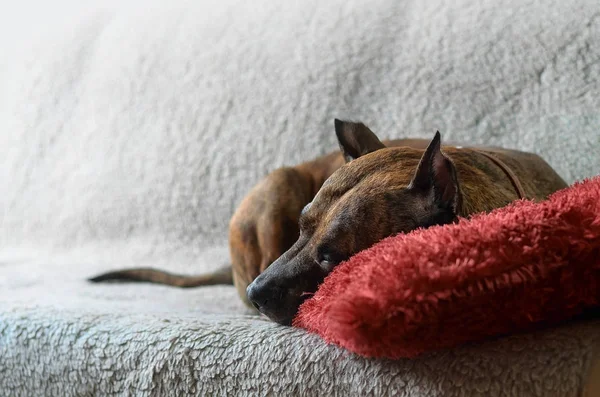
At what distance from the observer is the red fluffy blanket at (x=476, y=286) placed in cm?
80

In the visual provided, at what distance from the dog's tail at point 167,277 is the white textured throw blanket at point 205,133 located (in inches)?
1.1

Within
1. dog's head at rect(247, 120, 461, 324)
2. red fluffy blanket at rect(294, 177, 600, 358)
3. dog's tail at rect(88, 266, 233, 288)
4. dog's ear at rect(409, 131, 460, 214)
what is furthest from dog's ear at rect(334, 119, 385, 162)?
Result: dog's tail at rect(88, 266, 233, 288)

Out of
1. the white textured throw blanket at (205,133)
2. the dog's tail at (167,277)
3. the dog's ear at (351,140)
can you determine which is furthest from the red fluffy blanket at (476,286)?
the dog's tail at (167,277)

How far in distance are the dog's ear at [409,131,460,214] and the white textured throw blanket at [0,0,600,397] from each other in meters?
0.30

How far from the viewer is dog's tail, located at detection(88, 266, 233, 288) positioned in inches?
80.0

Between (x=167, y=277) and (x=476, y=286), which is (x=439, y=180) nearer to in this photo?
(x=476, y=286)

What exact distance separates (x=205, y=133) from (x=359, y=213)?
1331 millimetres

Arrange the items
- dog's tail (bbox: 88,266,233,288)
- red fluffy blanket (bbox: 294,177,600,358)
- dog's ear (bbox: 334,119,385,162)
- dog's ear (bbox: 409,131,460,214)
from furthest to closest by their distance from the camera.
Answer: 1. dog's tail (bbox: 88,266,233,288)
2. dog's ear (bbox: 334,119,385,162)
3. dog's ear (bbox: 409,131,460,214)
4. red fluffy blanket (bbox: 294,177,600,358)

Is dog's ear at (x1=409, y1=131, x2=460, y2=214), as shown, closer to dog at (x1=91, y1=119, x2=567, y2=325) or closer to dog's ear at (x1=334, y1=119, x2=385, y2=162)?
dog at (x1=91, y1=119, x2=567, y2=325)

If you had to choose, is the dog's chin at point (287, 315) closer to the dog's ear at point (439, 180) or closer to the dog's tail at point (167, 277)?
the dog's ear at point (439, 180)

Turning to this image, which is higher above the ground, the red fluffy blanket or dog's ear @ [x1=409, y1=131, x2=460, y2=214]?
dog's ear @ [x1=409, y1=131, x2=460, y2=214]

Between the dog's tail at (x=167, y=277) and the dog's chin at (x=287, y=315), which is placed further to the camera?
the dog's tail at (x=167, y=277)

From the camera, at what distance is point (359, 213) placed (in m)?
1.16

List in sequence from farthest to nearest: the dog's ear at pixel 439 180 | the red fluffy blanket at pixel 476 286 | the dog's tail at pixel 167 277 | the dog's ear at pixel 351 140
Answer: the dog's tail at pixel 167 277
the dog's ear at pixel 351 140
the dog's ear at pixel 439 180
the red fluffy blanket at pixel 476 286
